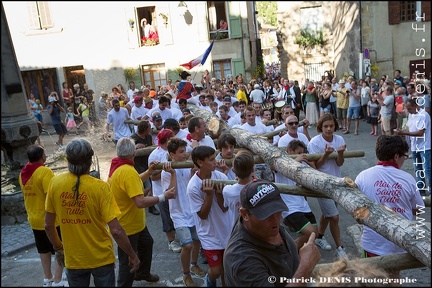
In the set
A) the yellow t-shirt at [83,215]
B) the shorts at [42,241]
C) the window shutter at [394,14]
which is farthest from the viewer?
the window shutter at [394,14]

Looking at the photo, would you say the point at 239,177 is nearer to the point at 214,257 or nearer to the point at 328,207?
the point at 214,257

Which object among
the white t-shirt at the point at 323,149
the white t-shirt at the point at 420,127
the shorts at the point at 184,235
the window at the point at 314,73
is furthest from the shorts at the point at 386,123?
the shorts at the point at 184,235

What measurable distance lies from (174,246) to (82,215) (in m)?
2.69

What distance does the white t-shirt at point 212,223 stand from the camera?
14.4 feet

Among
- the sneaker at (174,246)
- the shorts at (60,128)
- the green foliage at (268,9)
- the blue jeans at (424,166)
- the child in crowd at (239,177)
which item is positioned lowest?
the sneaker at (174,246)

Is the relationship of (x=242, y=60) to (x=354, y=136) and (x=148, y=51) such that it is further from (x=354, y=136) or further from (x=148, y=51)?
(x=354, y=136)

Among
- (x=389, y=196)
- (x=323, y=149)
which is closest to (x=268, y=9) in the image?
(x=323, y=149)

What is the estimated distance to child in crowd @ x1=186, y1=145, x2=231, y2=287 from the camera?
4.37 meters

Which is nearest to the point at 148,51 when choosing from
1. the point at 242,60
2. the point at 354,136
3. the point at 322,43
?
the point at 242,60

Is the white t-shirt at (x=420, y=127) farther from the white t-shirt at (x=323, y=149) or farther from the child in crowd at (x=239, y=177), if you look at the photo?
the child in crowd at (x=239, y=177)

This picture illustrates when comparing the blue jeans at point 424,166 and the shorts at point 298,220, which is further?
the blue jeans at point 424,166

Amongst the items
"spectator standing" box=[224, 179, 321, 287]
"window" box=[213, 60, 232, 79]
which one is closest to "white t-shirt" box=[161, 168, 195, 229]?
"spectator standing" box=[224, 179, 321, 287]

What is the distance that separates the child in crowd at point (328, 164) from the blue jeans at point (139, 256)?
229cm

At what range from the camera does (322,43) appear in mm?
7195
